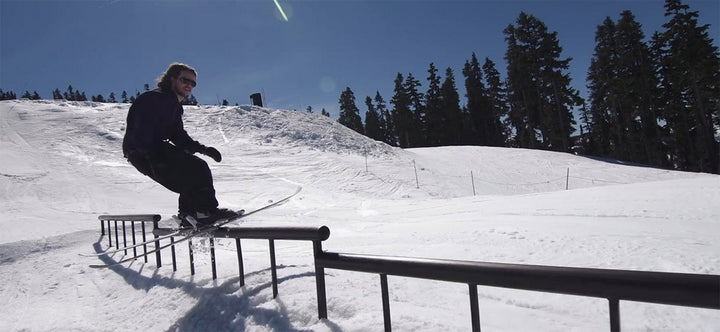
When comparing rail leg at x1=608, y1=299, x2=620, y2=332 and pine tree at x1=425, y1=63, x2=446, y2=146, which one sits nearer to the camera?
rail leg at x1=608, y1=299, x2=620, y2=332

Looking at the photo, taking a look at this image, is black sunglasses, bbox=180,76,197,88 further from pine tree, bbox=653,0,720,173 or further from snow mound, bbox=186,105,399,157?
pine tree, bbox=653,0,720,173

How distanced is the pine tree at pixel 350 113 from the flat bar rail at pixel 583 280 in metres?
62.1

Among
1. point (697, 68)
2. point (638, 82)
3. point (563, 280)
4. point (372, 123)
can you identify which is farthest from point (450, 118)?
point (563, 280)

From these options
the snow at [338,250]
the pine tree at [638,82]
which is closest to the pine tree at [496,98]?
the pine tree at [638,82]

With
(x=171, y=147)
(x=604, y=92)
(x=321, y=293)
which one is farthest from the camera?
(x=604, y=92)

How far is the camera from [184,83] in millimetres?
3742

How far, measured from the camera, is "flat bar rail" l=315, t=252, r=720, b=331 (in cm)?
112

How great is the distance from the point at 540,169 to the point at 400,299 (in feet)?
71.1

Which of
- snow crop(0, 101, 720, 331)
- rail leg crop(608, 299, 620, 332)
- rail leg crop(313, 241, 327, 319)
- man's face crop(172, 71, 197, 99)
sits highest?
man's face crop(172, 71, 197, 99)

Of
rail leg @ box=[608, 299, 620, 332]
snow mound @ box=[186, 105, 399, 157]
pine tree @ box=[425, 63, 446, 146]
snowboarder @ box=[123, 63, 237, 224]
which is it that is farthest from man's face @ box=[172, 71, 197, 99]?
pine tree @ box=[425, 63, 446, 146]

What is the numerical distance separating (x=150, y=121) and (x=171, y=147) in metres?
0.32

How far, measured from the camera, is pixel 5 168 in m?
14.4

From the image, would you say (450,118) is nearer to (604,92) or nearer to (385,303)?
(604,92)

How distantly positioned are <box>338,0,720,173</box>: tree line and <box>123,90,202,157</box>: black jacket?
3440cm
